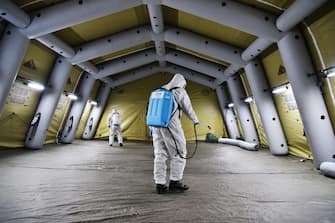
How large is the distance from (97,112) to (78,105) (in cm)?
204

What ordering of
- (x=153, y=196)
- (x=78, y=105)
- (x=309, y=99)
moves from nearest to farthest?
(x=153, y=196)
(x=309, y=99)
(x=78, y=105)

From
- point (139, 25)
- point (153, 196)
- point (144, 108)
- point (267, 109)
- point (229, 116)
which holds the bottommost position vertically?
point (153, 196)

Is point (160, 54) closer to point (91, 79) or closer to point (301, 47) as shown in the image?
point (91, 79)

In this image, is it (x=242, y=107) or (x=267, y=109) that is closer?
(x=267, y=109)

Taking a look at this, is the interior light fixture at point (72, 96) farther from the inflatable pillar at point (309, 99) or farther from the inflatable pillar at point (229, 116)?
the inflatable pillar at point (309, 99)

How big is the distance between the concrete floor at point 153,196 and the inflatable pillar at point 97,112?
6.09 m

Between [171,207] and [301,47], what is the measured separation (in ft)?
11.0

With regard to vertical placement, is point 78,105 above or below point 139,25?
below

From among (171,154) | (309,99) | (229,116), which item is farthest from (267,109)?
(229,116)

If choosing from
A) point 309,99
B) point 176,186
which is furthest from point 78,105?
point 309,99

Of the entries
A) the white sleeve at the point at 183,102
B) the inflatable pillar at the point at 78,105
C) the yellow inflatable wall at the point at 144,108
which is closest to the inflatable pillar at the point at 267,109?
the white sleeve at the point at 183,102

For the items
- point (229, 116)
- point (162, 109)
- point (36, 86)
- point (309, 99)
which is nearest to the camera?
point (162, 109)

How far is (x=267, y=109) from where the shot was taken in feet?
17.1

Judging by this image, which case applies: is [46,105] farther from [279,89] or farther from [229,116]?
[229,116]
